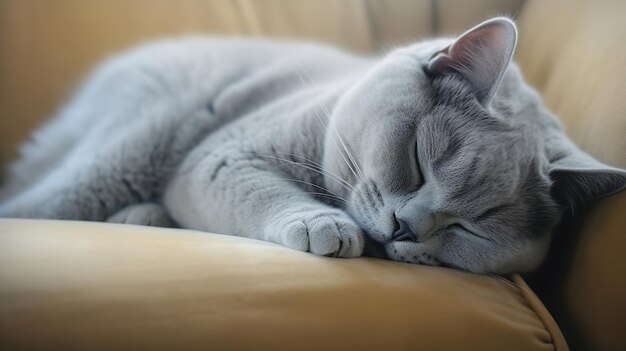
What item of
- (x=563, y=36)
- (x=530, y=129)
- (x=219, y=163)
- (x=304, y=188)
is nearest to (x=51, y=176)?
(x=219, y=163)

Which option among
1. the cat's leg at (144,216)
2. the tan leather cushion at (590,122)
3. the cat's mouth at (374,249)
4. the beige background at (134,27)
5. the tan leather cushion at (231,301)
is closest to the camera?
the tan leather cushion at (231,301)

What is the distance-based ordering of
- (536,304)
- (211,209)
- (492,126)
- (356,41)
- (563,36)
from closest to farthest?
(536,304), (492,126), (211,209), (563,36), (356,41)

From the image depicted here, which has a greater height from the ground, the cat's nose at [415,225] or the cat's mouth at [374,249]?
the cat's nose at [415,225]

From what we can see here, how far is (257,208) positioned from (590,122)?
0.68 metres

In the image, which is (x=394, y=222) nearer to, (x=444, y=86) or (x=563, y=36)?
(x=444, y=86)

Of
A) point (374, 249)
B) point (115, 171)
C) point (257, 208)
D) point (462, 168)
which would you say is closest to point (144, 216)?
point (115, 171)

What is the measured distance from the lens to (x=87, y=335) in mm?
679

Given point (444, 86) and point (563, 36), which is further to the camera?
point (563, 36)

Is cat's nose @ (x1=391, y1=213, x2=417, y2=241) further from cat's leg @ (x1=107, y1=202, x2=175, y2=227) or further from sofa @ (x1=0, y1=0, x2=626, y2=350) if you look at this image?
cat's leg @ (x1=107, y1=202, x2=175, y2=227)

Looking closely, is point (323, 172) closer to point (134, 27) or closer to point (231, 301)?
point (231, 301)

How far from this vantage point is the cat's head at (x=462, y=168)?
97cm

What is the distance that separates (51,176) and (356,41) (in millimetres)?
996

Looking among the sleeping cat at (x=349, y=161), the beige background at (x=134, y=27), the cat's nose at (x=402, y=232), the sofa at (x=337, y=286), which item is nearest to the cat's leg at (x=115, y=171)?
the sleeping cat at (x=349, y=161)

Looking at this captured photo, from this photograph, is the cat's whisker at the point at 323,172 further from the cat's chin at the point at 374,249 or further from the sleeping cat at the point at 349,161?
the cat's chin at the point at 374,249
